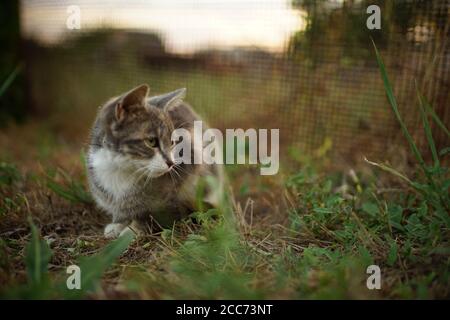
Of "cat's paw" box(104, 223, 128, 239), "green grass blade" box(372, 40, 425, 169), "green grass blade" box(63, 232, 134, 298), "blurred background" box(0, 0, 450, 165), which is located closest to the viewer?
"green grass blade" box(63, 232, 134, 298)

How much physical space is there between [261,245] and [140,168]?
22.7 inches

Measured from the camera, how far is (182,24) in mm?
3008

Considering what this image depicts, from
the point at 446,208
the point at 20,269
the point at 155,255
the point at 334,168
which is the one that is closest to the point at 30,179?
the point at 20,269

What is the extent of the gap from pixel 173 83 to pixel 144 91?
1.66 metres

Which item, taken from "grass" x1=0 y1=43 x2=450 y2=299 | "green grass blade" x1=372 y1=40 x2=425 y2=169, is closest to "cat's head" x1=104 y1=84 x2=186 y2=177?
"grass" x1=0 y1=43 x2=450 y2=299

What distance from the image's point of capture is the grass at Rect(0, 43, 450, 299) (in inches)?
48.3

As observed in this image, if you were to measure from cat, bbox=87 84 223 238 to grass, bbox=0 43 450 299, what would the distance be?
0.39 ft

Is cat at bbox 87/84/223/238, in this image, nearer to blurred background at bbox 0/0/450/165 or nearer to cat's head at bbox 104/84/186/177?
cat's head at bbox 104/84/186/177

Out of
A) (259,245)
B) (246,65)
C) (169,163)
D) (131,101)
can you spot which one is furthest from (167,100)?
(246,65)

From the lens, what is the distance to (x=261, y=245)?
1.61 metres

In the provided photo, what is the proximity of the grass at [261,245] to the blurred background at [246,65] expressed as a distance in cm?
47

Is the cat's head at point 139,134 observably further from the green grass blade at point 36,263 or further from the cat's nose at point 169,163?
the green grass blade at point 36,263
